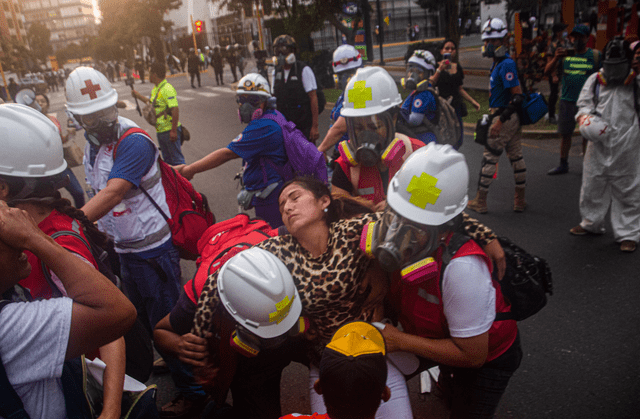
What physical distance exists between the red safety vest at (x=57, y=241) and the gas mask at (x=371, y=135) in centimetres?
168

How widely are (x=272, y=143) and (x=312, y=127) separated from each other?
3421 mm

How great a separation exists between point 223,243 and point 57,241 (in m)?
0.79

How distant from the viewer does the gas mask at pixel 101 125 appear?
2.58 meters

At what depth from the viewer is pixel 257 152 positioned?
328cm

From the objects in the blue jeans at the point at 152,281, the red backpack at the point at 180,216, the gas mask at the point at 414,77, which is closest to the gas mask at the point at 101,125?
the red backpack at the point at 180,216

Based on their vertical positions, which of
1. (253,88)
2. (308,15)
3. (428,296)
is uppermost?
(308,15)

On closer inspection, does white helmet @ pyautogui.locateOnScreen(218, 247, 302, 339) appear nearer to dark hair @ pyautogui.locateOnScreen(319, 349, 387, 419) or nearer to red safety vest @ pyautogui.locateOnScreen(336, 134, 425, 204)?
dark hair @ pyautogui.locateOnScreen(319, 349, 387, 419)

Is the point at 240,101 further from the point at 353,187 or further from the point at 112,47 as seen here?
the point at 112,47

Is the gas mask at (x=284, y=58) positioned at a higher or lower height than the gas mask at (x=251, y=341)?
higher

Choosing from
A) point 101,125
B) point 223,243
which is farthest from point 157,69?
point 223,243

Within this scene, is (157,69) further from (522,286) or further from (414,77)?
(522,286)

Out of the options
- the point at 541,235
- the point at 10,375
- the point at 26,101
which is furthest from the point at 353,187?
the point at 26,101

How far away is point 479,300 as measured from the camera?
5.54 ft

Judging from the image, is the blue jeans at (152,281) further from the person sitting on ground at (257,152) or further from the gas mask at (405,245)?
the gas mask at (405,245)
